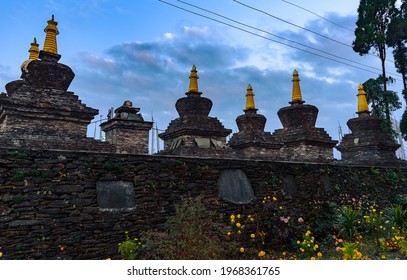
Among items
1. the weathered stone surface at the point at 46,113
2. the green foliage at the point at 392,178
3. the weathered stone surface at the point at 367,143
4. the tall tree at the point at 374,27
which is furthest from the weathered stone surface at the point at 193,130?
the tall tree at the point at 374,27

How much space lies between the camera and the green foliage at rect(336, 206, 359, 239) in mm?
7532

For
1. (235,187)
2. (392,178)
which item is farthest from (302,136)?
(235,187)

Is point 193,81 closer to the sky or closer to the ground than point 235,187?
closer to the sky

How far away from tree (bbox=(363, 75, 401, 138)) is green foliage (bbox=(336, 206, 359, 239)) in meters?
13.3

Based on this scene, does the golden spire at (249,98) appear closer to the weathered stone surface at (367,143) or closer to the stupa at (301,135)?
the stupa at (301,135)

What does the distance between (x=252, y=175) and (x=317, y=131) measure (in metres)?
10.8

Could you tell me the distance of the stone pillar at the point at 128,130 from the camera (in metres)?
13.5

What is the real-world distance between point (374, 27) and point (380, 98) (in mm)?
4969

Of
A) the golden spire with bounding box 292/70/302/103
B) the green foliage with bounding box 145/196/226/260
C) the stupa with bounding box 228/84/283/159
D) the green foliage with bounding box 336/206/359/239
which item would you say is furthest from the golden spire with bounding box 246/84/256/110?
the green foliage with bounding box 145/196/226/260

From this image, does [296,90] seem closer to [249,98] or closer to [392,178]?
[249,98]

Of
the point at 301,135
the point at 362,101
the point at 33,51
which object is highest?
the point at 33,51

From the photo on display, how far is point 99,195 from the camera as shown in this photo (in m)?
5.86

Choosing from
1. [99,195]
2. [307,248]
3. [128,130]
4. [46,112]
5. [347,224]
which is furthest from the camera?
[128,130]

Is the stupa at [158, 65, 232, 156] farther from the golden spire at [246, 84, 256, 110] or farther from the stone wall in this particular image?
the stone wall
